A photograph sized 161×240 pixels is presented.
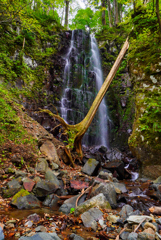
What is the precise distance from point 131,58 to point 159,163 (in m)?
4.65

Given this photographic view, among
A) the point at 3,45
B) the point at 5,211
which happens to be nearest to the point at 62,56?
the point at 3,45

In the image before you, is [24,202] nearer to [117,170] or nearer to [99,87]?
[117,170]

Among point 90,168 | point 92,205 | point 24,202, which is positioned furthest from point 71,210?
point 90,168

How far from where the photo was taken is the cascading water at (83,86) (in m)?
12.7

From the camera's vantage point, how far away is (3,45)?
26.3 feet

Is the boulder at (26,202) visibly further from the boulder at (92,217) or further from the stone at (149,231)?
the stone at (149,231)

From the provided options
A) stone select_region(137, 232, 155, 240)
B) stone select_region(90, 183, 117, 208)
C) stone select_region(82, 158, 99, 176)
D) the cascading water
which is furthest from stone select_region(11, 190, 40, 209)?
the cascading water

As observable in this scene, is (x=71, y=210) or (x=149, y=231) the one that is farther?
(x=71, y=210)

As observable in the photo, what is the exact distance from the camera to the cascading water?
12656mm

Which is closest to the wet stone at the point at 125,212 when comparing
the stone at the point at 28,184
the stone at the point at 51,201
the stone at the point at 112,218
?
the stone at the point at 112,218

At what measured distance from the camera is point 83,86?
14.1m

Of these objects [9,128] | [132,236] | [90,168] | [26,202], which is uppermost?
[9,128]

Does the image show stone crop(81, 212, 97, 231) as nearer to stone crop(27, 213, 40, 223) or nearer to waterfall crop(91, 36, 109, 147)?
stone crop(27, 213, 40, 223)

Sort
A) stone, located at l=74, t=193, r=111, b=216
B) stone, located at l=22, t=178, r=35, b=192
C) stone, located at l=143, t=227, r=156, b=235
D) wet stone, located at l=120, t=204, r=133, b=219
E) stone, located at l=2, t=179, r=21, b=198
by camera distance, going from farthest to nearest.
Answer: stone, located at l=22, t=178, r=35, b=192
stone, located at l=2, t=179, r=21, b=198
stone, located at l=74, t=193, r=111, b=216
wet stone, located at l=120, t=204, r=133, b=219
stone, located at l=143, t=227, r=156, b=235
